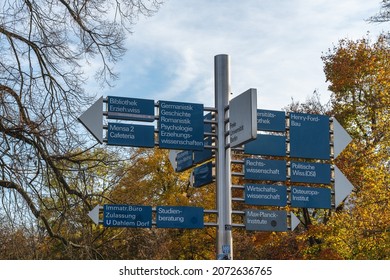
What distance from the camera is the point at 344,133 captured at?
627 inches

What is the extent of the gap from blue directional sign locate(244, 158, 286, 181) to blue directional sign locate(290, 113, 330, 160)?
0.49 meters

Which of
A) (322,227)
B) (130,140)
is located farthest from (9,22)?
(322,227)

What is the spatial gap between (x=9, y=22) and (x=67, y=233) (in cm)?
367

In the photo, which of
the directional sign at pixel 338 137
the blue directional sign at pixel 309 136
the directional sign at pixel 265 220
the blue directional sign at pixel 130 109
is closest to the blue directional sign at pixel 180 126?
the blue directional sign at pixel 130 109

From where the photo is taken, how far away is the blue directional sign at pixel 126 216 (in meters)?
13.5

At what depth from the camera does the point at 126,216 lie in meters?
13.8

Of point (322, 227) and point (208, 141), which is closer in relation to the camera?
point (208, 141)

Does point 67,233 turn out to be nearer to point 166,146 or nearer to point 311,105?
point 166,146

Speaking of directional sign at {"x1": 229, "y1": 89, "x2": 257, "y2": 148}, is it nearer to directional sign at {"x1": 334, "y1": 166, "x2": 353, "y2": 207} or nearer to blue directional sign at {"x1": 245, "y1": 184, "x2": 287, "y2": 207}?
blue directional sign at {"x1": 245, "y1": 184, "x2": 287, "y2": 207}

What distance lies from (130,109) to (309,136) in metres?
3.99

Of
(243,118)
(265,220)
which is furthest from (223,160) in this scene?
(265,220)

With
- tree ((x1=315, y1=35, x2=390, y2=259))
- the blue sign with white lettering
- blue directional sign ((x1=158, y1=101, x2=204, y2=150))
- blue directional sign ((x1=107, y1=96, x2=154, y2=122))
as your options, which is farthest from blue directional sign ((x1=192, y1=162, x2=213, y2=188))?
tree ((x1=315, y1=35, x2=390, y2=259))

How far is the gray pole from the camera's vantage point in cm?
1473

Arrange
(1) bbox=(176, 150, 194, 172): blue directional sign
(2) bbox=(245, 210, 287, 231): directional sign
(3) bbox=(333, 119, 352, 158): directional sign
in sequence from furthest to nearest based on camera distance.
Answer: (3) bbox=(333, 119, 352, 158): directional sign → (1) bbox=(176, 150, 194, 172): blue directional sign → (2) bbox=(245, 210, 287, 231): directional sign
